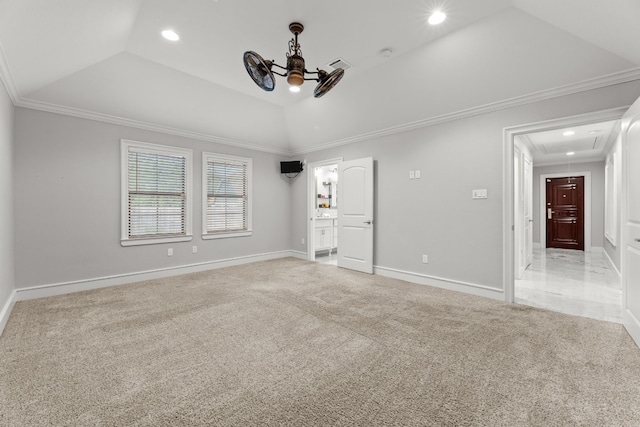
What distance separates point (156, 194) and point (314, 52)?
10.8 ft

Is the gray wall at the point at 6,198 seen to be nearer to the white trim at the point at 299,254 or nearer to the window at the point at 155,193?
the window at the point at 155,193

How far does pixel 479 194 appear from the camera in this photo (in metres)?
3.72

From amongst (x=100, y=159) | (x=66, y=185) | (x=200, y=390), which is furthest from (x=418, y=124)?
(x=66, y=185)

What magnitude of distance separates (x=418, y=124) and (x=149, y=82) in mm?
3849

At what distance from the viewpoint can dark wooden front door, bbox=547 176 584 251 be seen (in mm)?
7699

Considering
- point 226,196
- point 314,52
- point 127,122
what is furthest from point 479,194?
point 127,122

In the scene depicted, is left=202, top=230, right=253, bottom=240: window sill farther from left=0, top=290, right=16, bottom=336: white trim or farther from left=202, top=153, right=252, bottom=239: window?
left=0, top=290, right=16, bottom=336: white trim

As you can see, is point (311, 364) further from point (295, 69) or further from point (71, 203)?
point (71, 203)

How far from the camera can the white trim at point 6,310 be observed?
2670 millimetres

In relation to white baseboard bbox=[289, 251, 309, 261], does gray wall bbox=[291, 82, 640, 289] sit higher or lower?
higher

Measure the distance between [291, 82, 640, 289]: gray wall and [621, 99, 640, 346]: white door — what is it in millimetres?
561

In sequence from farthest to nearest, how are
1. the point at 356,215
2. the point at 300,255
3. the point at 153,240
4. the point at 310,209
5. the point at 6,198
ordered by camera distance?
the point at 300,255 → the point at 310,209 → the point at 356,215 → the point at 153,240 → the point at 6,198

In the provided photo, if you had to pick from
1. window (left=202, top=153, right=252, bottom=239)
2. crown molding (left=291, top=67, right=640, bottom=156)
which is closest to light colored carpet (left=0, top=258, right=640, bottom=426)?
window (left=202, top=153, right=252, bottom=239)

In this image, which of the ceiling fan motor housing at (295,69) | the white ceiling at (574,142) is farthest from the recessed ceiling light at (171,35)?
the white ceiling at (574,142)
